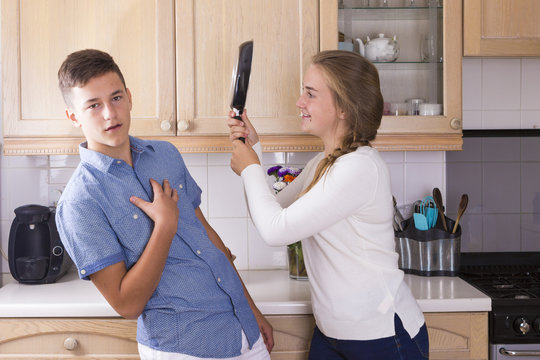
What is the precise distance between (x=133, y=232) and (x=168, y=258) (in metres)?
0.12

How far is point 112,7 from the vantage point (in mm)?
1834

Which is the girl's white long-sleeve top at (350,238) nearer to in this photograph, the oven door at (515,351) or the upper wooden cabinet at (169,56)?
the oven door at (515,351)

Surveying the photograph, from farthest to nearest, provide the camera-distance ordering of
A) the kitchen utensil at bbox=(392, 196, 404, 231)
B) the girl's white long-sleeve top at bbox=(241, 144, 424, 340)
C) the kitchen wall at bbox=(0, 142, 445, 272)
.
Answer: the kitchen wall at bbox=(0, 142, 445, 272) → the kitchen utensil at bbox=(392, 196, 404, 231) → the girl's white long-sleeve top at bbox=(241, 144, 424, 340)

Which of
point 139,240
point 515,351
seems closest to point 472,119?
point 515,351

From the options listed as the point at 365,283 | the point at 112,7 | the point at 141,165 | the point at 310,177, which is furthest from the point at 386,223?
the point at 112,7

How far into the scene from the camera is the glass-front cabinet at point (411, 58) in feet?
6.17

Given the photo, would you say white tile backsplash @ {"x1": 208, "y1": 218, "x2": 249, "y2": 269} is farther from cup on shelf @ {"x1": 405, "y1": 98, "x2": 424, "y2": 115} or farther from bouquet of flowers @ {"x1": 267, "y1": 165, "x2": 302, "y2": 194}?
cup on shelf @ {"x1": 405, "y1": 98, "x2": 424, "y2": 115}

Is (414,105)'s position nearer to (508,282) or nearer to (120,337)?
(508,282)

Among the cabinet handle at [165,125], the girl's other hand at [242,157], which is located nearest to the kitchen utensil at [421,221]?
the girl's other hand at [242,157]

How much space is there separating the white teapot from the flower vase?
718 mm

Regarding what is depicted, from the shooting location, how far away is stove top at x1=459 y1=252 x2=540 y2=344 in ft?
5.48

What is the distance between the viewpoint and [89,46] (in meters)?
1.84

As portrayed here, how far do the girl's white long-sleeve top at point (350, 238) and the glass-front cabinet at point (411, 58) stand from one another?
0.56 m

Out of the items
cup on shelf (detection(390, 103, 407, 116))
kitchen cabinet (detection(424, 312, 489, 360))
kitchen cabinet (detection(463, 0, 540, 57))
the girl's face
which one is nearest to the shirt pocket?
the girl's face
